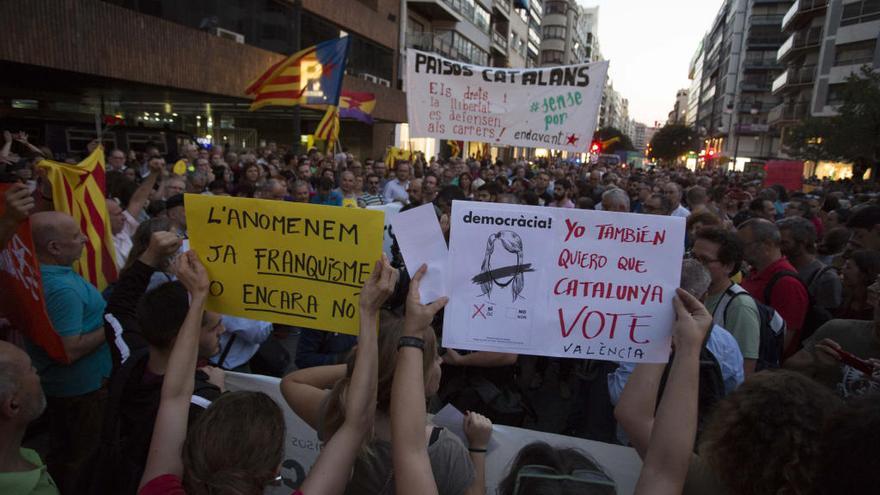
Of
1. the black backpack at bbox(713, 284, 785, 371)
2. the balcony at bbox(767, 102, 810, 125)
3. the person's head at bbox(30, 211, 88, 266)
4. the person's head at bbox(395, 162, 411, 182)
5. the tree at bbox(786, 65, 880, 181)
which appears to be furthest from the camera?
the balcony at bbox(767, 102, 810, 125)

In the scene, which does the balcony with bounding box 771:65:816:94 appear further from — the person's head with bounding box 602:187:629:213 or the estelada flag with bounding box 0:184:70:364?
the estelada flag with bounding box 0:184:70:364

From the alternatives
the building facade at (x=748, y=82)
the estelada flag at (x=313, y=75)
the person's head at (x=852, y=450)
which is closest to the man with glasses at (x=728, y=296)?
the person's head at (x=852, y=450)

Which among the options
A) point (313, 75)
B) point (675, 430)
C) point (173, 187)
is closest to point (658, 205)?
point (675, 430)

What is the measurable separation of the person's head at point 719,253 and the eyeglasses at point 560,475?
2.07 m

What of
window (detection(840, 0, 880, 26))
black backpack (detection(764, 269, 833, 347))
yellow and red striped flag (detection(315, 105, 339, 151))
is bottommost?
black backpack (detection(764, 269, 833, 347))

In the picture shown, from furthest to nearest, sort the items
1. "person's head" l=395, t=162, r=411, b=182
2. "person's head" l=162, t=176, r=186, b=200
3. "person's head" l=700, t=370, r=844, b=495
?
"person's head" l=395, t=162, r=411, b=182
"person's head" l=162, t=176, r=186, b=200
"person's head" l=700, t=370, r=844, b=495

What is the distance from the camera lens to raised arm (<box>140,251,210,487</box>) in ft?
5.35

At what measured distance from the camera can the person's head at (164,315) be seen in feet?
6.90

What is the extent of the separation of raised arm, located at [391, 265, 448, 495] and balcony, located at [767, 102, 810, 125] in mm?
54348

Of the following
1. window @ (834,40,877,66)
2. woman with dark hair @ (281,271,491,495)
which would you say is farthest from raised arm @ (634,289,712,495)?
window @ (834,40,877,66)

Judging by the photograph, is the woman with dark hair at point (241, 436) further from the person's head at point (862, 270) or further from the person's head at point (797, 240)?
the person's head at point (797, 240)

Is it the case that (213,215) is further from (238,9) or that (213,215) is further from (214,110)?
(214,110)

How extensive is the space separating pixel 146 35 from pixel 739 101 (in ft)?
244

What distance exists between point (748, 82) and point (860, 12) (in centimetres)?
3283
